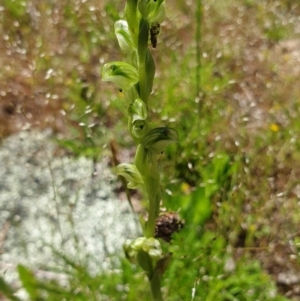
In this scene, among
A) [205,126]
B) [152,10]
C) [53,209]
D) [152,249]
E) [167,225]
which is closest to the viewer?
[152,10]

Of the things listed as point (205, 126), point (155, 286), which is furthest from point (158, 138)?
point (205, 126)

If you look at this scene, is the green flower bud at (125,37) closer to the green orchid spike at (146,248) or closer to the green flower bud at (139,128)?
the green flower bud at (139,128)

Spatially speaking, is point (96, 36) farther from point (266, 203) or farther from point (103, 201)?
point (266, 203)

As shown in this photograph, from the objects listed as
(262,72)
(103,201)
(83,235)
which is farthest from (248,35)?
(83,235)

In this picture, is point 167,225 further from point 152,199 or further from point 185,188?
point 185,188

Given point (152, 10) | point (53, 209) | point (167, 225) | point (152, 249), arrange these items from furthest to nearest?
1. point (53, 209)
2. point (167, 225)
3. point (152, 249)
4. point (152, 10)

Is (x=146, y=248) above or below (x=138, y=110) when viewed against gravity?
below

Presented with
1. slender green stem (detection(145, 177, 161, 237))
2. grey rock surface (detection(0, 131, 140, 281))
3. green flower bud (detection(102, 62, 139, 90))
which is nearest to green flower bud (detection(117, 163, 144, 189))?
slender green stem (detection(145, 177, 161, 237))

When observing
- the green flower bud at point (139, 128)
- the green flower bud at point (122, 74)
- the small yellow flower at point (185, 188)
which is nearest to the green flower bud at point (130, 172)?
the green flower bud at point (139, 128)

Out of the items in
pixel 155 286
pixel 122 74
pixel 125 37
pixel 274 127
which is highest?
pixel 274 127
